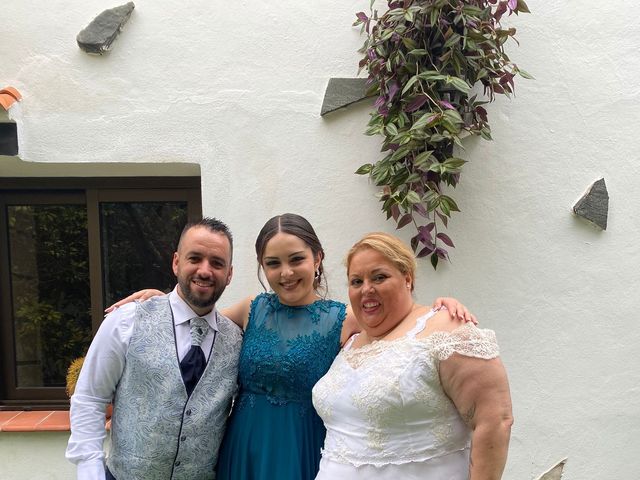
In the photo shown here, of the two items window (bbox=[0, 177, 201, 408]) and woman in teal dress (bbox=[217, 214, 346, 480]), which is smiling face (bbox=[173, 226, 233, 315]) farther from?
window (bbox=[0, 177, 201, 408])

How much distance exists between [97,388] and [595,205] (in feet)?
6.98

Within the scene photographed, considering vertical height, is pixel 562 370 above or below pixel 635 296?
below

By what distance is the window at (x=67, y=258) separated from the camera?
2.60m

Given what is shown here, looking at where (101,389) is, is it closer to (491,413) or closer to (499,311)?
(491,413)

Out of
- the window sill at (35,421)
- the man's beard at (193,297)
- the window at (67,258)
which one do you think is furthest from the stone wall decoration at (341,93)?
the window sill at (35,421)

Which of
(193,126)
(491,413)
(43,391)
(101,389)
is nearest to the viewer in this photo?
(491,413)

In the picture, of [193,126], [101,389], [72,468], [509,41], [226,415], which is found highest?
[509,41]

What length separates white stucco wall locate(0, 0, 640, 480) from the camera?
2.30 meters

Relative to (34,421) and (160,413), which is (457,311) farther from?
(34,421)

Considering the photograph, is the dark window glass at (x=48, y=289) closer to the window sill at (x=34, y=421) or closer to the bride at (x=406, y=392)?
the window sill at (x=34, y=421)

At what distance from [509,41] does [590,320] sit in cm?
132

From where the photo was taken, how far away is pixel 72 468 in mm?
2373

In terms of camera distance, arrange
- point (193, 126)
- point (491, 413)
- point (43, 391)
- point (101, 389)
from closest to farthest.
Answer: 1. point (491, 413)
2. point (101, 389)
3. point (193, 126)
4. point (43, 391)

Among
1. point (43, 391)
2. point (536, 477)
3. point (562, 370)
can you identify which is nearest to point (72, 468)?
point (43, 391)
